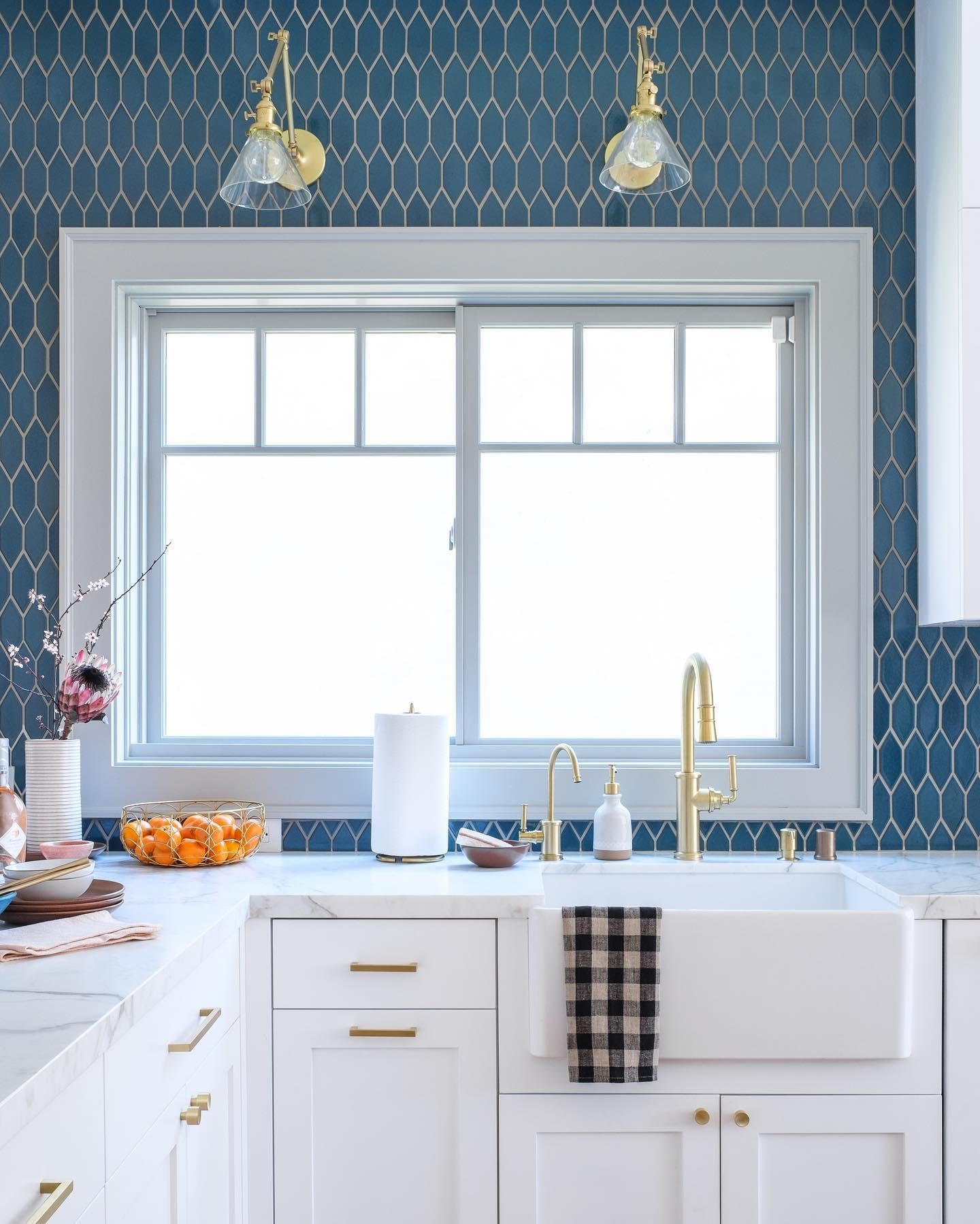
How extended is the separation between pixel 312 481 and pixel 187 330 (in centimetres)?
45

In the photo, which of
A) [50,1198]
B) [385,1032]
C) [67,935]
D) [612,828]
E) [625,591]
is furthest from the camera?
[625,591]

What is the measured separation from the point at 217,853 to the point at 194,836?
54mm

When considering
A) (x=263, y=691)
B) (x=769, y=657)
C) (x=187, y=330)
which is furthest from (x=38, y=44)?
(x=769, y=657)

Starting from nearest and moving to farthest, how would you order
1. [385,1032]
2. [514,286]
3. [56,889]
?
[56,889], [385,1032], [514,286]

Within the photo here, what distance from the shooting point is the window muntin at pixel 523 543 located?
7.77ft

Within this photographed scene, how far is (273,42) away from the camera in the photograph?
2.29 m

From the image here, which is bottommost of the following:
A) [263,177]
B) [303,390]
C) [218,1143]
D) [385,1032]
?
[218,1143]

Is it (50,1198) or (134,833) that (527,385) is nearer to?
(134,833)

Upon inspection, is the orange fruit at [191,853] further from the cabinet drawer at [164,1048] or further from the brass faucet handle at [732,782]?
the brass faucet handle at [732,782]

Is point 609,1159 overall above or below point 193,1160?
below

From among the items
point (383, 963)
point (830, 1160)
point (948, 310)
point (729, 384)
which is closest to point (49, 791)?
point (383, 963)

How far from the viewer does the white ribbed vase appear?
2.07m

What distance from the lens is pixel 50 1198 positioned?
100cm

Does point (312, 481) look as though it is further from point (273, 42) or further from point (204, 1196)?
point (204, 1196)
